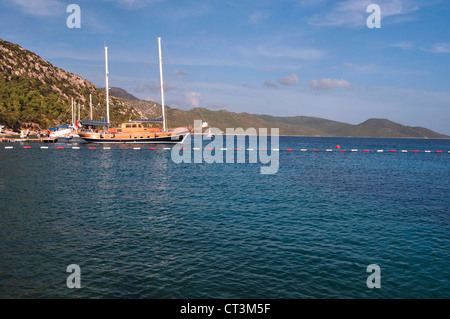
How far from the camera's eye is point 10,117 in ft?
497

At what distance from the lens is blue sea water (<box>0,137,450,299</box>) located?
14.0 meters

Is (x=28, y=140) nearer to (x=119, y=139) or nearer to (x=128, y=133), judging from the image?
(x=119, y=139)

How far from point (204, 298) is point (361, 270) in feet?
26.7

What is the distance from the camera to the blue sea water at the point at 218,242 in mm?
13977

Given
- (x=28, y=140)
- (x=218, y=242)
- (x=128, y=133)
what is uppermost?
(x=128, y=133)

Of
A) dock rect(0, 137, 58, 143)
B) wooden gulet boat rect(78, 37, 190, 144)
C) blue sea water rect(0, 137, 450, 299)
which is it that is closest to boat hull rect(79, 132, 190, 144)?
wooden gulet boat rect(78, 37, 190, 144)

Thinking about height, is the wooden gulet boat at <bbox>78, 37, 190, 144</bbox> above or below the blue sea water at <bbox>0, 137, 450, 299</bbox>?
above

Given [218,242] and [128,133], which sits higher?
[128,133]

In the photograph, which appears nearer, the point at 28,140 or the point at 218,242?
the point at 218,242

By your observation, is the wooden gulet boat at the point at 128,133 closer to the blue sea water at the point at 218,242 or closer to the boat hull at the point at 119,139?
the boat hull at the point at 119,139

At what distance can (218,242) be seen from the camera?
19.3m

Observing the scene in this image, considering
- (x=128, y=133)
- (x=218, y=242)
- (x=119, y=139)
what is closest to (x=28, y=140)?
(x=119, y=139)

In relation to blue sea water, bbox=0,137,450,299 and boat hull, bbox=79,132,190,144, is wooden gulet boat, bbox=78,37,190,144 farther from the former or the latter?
blue sea water, bbox=0,137,450,299
